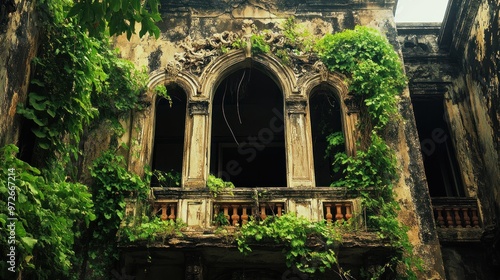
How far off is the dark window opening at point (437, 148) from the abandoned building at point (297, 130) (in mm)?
33

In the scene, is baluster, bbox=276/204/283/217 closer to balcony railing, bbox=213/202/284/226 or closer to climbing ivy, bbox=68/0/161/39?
balcony railing, bbox=213/202/284/226

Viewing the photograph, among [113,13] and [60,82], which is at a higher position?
[113,13]

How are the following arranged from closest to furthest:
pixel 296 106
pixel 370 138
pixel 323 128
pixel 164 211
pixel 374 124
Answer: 1. pixel 164 211
2. pixel 370 138
3. pixel 374 124
4. pixel 296 106
5. pixel 323 128

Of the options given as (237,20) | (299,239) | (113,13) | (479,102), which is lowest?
(299,239)

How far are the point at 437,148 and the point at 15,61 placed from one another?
28.3 feet

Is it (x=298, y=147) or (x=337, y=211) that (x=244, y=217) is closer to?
(x=337, y=211)

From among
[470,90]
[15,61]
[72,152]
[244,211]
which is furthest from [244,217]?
[470,90]

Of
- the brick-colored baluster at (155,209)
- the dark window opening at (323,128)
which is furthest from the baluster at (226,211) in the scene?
the dark window opening at (323,128)

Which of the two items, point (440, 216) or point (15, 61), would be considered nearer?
point (15, 61)

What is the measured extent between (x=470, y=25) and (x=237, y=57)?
4.37m

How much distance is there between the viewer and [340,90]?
927 centimetres

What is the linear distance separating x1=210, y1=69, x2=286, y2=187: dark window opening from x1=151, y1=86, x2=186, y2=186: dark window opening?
0.86m

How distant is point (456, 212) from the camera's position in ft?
31.3

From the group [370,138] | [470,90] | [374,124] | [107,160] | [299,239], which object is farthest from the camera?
[470,90]
